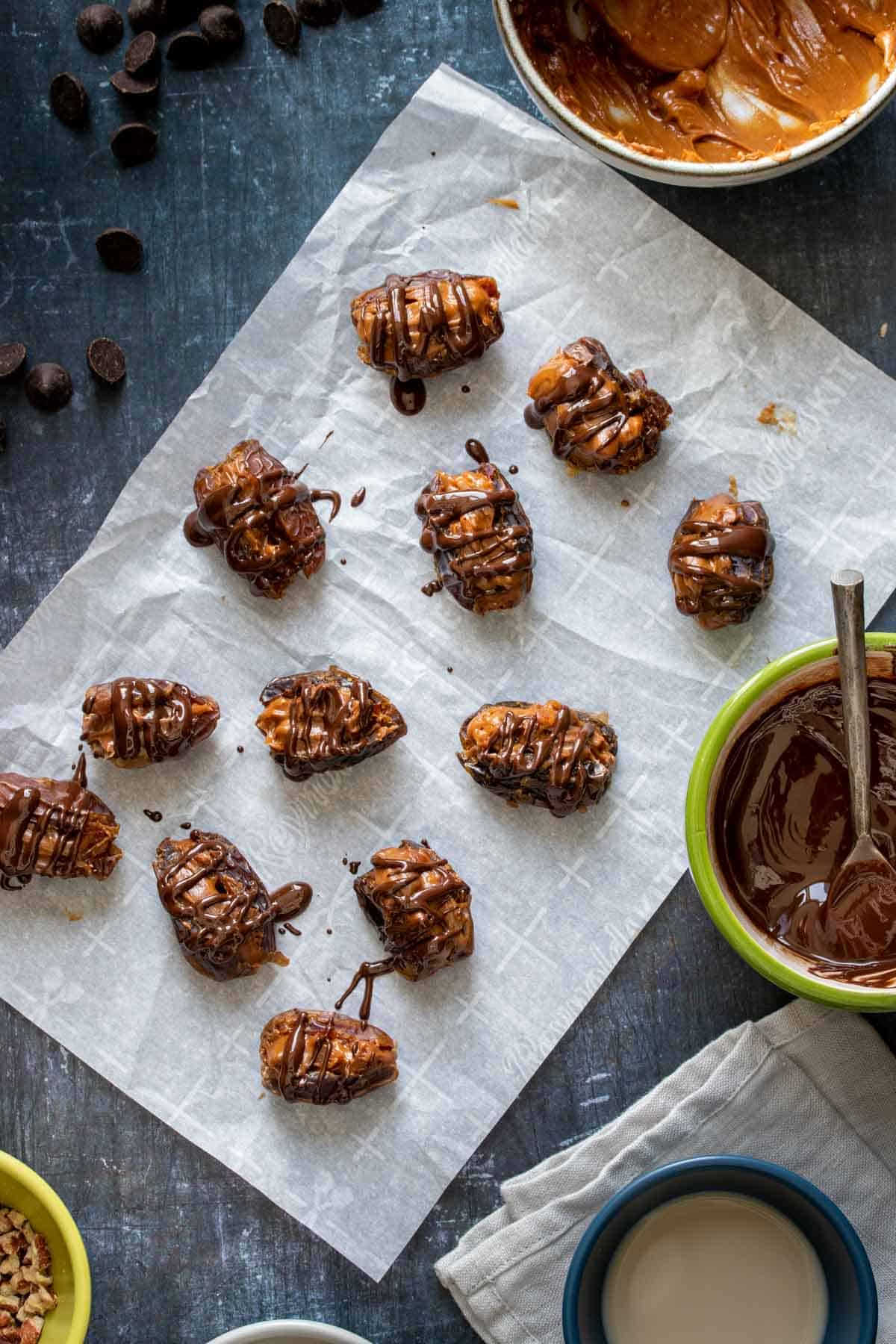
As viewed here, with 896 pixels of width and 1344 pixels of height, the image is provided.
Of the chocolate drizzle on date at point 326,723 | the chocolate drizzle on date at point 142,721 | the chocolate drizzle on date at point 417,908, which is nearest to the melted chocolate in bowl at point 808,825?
the chocolate drizzle on date at point 417,908

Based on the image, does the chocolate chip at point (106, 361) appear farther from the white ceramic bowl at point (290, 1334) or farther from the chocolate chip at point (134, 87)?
the white ceramic bowl at point (290, 1334)

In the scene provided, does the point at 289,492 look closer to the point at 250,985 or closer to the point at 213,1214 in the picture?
the point at 250,985

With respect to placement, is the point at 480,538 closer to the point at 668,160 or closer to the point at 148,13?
the point at 668,160

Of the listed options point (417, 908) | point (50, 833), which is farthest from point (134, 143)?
point (417, 908)

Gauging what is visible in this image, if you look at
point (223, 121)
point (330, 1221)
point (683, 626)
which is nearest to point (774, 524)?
point (683, 626)

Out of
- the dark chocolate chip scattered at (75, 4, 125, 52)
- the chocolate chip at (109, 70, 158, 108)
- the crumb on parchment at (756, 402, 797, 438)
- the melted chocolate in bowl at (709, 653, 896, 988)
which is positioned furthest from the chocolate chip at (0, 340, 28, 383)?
the melted chocolate in bowl at (709, 653, 896, 988)

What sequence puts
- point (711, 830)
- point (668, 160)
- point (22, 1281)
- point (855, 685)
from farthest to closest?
point (22, 1281), point (668, 160), point (711, 830), point (855, 685)
